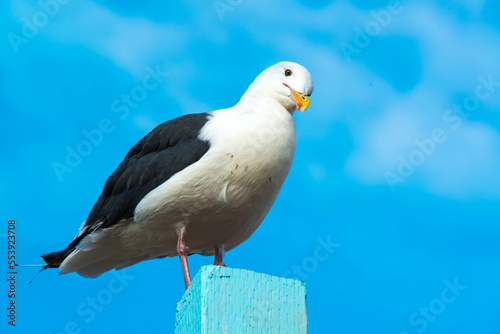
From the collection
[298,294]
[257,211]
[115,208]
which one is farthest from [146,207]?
[298,294]

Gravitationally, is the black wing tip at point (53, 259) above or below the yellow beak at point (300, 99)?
below

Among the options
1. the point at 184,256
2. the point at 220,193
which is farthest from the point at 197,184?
the point at 184,256

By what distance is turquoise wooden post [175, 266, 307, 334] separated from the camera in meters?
3.43

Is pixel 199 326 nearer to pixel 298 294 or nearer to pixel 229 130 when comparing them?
pixel 298 294

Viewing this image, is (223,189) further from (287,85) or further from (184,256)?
(287,85)

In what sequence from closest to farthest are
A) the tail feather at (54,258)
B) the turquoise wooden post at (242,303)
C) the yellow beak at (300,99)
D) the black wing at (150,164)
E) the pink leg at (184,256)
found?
the turquoise wooden post at (242,303)
the pink leg at (184,256)
the black wing at (150,164)
the yellow beak at (300,99)
the tail feather at (54,258)

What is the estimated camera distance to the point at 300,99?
6.19m

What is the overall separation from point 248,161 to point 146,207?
898 mm

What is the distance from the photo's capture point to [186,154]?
593 centimetres

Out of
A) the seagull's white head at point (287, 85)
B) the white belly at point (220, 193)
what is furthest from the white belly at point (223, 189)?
the seagull's white head at point (287, 85)

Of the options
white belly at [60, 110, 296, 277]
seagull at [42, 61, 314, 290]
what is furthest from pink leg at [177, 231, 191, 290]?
white belly at [60, 110, 296, 277]

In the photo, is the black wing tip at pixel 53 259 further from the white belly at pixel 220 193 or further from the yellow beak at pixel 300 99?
the yellow beak at pixel 300 99

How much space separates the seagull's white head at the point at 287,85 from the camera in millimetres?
6234

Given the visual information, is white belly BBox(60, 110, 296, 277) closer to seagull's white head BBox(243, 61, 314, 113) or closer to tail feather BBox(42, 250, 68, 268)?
seagull's white head BBox(243, 61, 314, 113)
